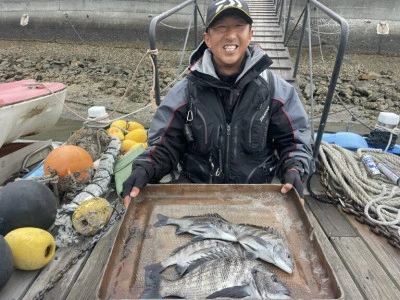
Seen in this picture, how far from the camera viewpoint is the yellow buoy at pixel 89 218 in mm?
2824

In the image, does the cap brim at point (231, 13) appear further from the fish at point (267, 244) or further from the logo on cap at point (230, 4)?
the fish at point (267, 244)

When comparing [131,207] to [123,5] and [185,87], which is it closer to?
[185,87]

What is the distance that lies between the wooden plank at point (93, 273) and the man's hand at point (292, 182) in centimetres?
144

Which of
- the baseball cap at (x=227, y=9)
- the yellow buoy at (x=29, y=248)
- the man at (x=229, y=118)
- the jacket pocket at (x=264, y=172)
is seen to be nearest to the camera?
the yellow buoy at (x=29, y=248)

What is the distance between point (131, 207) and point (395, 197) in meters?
2.59

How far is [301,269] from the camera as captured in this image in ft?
6.08

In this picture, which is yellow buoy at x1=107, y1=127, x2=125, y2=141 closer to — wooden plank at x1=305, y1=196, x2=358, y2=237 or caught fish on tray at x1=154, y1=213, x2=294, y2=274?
wooden plank at x1=305, y1=196, x2=358, y2=237

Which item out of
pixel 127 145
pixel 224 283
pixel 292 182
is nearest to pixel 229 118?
pixel 292 182

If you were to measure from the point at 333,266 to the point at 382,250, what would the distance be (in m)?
0.52

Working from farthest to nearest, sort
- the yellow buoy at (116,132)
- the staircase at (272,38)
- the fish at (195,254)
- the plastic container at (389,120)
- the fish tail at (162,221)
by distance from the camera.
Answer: the staircase at (272,38) → the yellow buoy at (116,132) → the plastic container at (389,120) → the fish tail at (162,221) → the fish at (195,254)

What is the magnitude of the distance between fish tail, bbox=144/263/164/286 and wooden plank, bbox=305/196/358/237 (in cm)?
178

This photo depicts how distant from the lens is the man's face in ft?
8.77

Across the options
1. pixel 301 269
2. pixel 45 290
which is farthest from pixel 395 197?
pixel 45 290

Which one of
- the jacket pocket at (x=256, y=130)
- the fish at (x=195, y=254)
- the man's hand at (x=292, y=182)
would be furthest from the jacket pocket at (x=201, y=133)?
the fish at (x=195, y=254)
